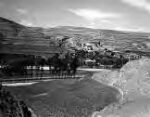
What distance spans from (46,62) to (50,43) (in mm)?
64697

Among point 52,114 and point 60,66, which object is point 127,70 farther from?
point 60,66

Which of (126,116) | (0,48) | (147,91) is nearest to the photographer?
(126,116)

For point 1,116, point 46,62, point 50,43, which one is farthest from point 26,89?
point 50,43

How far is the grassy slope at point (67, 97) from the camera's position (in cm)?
3145

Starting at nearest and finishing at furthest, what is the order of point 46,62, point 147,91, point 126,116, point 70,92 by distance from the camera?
point 126,116 < point 147,91 < point 70,92 < point 46,62

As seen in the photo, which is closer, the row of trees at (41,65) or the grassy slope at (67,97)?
the grassy slope at (67,97)

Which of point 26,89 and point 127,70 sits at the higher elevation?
point 127,70

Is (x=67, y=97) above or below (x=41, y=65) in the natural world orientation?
above

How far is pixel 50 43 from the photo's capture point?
15012cm

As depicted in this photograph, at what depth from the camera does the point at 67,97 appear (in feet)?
128

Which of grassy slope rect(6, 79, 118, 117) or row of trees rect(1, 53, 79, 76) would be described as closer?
grassy slope rect(6, 79, 118, 117)

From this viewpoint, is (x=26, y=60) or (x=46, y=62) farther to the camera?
(x=46, y=62)

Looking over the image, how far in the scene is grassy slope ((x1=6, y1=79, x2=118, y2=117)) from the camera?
1238 inches

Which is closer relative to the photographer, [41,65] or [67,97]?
[67,97]
